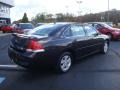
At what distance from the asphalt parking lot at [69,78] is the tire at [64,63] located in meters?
0.16

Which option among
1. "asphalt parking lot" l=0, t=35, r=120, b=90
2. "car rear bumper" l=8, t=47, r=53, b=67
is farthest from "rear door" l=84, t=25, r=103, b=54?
"car rear bumper" l=8, t=47, r=53, b=67

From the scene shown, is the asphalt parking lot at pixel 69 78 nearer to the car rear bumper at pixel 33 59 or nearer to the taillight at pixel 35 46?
the car rear bumper at pixel 33 59

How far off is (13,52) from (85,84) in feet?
7.78

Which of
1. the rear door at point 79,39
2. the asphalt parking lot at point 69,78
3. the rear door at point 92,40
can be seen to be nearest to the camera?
the asphalt parking lot at point 69,78

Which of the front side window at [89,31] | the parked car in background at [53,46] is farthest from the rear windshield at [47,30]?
the front side window at [89,31]

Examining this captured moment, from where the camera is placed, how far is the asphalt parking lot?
5961 mm

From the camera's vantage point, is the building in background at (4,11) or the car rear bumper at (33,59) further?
the building in background at (4,11)

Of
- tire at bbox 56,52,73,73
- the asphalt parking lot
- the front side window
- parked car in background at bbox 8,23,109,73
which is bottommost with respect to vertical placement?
the asphalt parking lot

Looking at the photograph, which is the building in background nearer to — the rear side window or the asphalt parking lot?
the rear side window

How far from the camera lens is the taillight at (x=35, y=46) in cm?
647

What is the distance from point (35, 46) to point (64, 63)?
1.26 m

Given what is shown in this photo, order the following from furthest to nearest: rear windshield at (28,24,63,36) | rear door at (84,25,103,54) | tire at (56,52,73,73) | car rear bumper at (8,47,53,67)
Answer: rear door at (84,25,103,54) → rear windshield at (28,24,63,36) → tire at (56,52,73,73) → car rear bumper at (8,47,53,67)

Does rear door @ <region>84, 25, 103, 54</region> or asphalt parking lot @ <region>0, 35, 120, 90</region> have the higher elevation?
rear door @ <region>84, 25, 103, 54</region>

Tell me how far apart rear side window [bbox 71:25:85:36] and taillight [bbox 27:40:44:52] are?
1.64 meters
